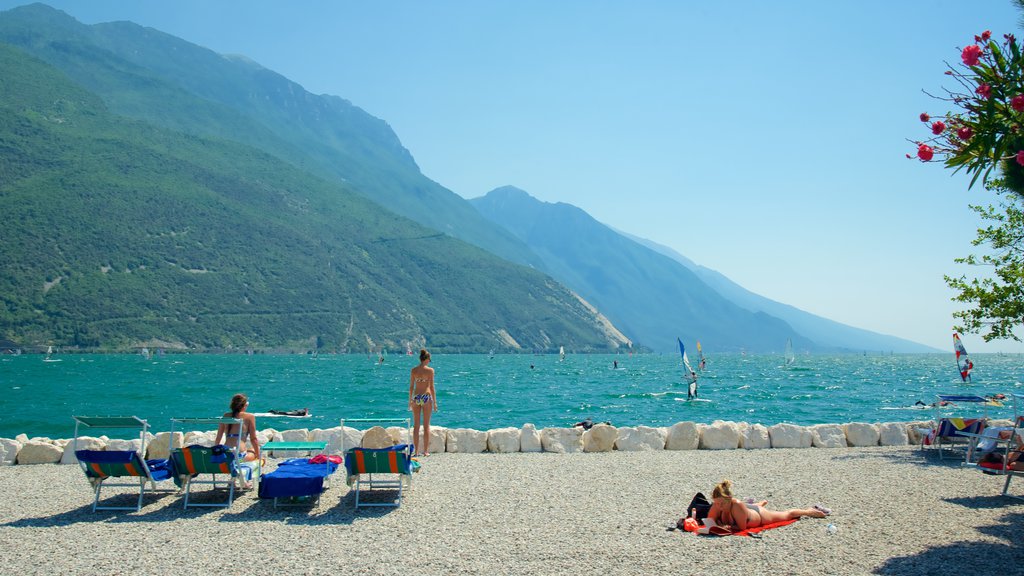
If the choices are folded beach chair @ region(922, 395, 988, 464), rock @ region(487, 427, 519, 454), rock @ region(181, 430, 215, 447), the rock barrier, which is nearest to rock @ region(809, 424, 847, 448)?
the rock barrier

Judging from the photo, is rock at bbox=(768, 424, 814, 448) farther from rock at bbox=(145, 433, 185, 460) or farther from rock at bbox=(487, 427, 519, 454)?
rock at bbox=(145, 433, 185, 460)

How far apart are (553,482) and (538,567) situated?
3848 mm

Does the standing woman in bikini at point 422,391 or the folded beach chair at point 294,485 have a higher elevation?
the standing woman in bikini at point 422,391

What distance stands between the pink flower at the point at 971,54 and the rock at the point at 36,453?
1292 cm

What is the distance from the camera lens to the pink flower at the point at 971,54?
484cm

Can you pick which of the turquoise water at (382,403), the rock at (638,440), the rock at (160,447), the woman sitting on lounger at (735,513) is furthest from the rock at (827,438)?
the rock at (160,447)

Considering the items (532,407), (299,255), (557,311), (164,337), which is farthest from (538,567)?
(557,311)

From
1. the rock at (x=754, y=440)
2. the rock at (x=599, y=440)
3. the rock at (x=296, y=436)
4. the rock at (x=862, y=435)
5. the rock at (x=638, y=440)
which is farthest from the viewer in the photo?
the rock at (x=862, y=435)

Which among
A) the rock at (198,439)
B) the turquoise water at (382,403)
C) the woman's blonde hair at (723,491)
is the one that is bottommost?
the turquoise water at (382,403)

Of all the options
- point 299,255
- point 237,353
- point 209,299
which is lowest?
point 237,353

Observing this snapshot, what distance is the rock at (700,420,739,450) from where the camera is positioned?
13.4 metres

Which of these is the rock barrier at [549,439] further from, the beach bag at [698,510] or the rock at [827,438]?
the beach bag at [698,510]

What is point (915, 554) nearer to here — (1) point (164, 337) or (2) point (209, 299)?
(1) point (164, 337)

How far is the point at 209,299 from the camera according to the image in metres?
119
